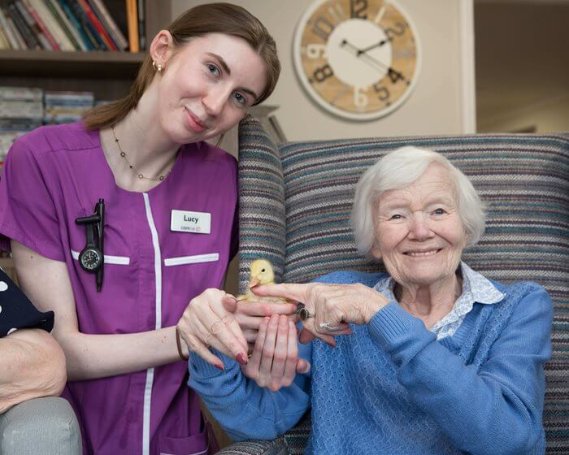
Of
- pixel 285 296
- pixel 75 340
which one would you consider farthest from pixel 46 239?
pixel 285 296

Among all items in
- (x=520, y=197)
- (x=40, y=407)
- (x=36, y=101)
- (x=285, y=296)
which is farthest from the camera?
(x=36, y=101)

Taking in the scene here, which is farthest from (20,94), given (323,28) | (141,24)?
(323,28)

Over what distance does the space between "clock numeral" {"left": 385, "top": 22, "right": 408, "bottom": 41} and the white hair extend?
9.15 ft

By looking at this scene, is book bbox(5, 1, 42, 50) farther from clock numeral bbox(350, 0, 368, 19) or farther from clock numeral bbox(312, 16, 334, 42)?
clock numeral bbox(350, 0, 368, 19)

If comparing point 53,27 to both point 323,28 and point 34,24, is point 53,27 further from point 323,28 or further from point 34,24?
point 323,28

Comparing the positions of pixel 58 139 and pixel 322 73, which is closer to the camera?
pixel 58 139

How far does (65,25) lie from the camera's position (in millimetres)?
3104

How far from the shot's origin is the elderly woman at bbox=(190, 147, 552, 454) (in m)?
1.25

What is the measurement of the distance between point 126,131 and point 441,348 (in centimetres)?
A: 82

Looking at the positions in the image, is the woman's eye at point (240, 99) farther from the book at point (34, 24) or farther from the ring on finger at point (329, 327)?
the book at point (34, 24)

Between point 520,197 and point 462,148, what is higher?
point 462,148

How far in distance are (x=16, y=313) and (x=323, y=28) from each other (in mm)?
3162

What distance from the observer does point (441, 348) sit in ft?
4.14

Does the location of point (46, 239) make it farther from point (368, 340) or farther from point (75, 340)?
point (368, 340)
